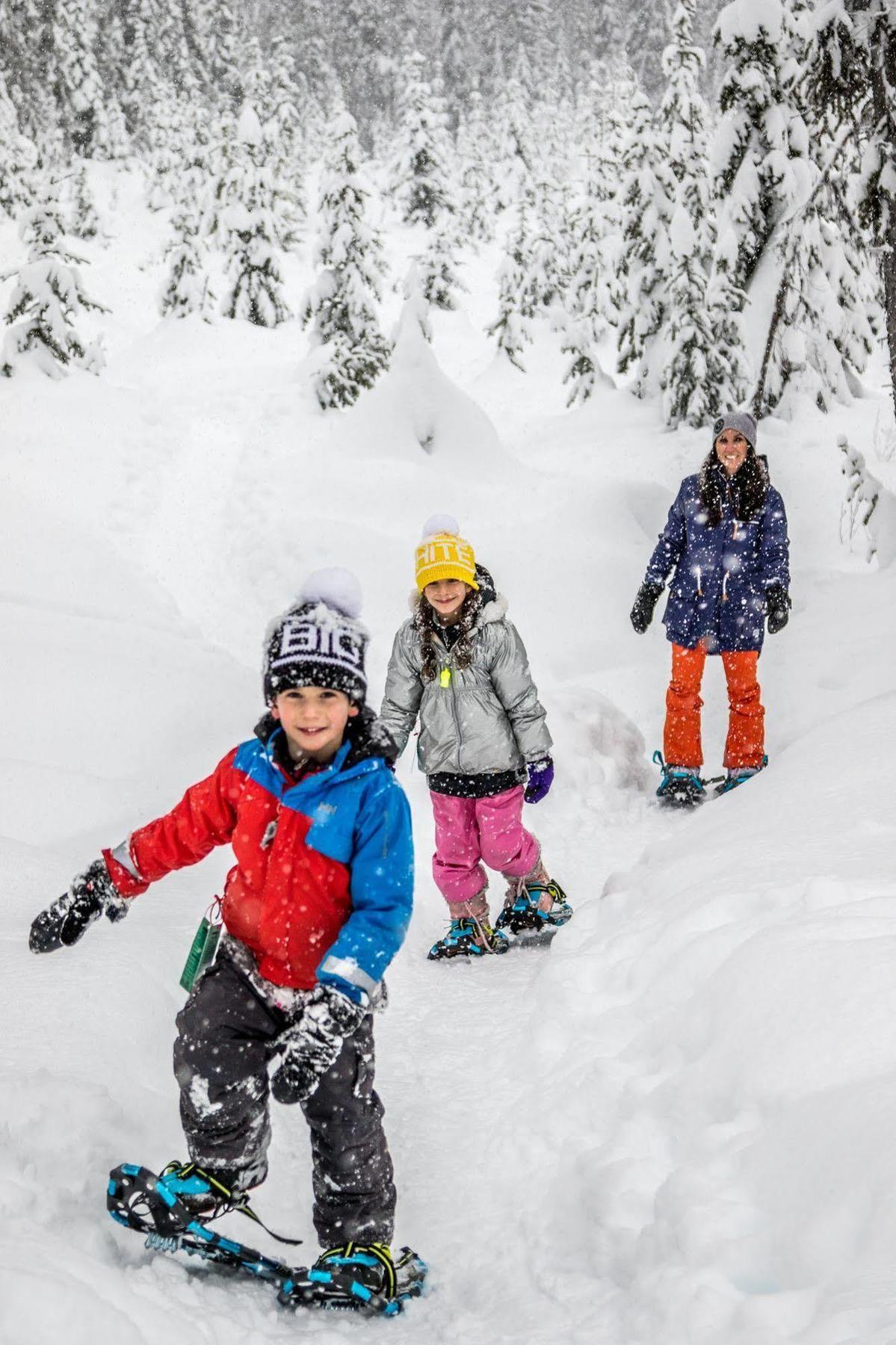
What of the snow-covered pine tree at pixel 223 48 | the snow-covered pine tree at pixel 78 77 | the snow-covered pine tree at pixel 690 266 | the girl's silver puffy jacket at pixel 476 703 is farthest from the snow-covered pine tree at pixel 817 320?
the snow-covered pine tree at pixel 223 48

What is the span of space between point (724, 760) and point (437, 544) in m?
3.37

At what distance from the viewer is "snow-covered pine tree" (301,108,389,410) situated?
22.2 metres

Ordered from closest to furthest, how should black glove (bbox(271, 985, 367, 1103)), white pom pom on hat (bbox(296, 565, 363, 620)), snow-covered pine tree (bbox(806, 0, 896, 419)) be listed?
black glove (bbox(271, 985, 367, 1103))
white pom pom on hat (bbox(296, 565, 363, 620))
snow-covered pine tree (bbox(806, 0, 896, 419))

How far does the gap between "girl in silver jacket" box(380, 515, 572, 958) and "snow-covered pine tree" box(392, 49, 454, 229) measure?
134 feet

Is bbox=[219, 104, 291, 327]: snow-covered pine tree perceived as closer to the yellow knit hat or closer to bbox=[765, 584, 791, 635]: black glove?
bbox=[765, 584, 791, 635]: black glove

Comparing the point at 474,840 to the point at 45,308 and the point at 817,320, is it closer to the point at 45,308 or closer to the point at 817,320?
the point at 45,308

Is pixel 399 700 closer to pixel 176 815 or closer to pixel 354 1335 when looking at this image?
pixel 176 815

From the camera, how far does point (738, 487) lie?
6.34 metres

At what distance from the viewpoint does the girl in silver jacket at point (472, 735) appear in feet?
14.9

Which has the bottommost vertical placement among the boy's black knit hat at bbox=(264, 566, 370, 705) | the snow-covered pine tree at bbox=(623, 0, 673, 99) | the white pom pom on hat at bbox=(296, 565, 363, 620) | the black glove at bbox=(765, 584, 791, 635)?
the boy's black knit hat at bbox=(264, 566, 370, 705)

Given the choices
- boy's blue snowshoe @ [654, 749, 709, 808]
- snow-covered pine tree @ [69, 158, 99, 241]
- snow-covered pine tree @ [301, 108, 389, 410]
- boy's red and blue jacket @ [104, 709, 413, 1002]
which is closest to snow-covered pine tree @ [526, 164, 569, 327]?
snow-covered pine tree @ [301, 108, 389, 410]

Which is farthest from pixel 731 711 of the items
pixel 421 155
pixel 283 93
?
pixel 283 93

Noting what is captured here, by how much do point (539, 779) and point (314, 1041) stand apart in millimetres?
2470

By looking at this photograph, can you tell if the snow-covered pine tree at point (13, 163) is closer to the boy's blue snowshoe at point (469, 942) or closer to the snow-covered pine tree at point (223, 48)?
the snow-covered pine tree at point (223, 48)
